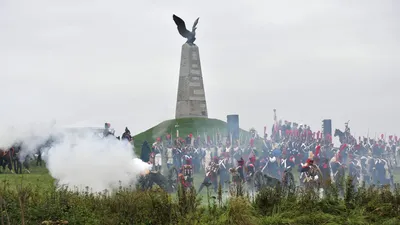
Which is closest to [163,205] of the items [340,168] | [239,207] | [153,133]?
[239,207]

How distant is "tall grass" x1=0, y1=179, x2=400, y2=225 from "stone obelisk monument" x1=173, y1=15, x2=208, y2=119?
111ft

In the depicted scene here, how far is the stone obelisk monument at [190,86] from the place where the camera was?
46812mm

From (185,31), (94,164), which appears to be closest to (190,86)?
(185,31)

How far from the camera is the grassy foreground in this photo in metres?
11.6

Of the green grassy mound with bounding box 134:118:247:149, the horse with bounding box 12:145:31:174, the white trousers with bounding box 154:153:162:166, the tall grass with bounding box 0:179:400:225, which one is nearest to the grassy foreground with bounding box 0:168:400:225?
the tall grass with bounding box 0:179:400:225

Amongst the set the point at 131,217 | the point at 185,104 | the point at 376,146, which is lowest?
the point at 131,217

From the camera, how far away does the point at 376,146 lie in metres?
29.8

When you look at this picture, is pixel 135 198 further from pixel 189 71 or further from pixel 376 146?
pixel 189 71

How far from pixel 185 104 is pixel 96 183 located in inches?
1059

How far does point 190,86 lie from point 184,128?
4224 millimetres

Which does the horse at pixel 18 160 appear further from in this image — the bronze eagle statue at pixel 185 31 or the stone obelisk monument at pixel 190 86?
the bronze eagle statue at pixel 185 31

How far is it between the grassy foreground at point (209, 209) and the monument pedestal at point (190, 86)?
3372cm

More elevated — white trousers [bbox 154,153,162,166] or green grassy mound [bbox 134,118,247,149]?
green grassy mound [bbox 134,118,247,149]

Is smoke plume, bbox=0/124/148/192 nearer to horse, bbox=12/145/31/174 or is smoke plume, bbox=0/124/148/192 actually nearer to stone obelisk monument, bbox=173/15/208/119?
horse, bbox=12/145/31/174
